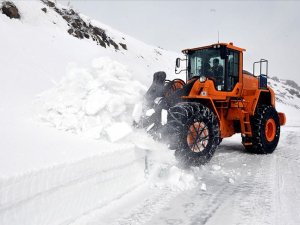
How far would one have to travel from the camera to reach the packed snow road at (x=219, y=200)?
12.6 ft

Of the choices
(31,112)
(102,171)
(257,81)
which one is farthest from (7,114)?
(257,81)

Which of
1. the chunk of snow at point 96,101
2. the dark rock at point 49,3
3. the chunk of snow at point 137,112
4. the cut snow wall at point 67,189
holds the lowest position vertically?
the cut snow wall at point 67,189

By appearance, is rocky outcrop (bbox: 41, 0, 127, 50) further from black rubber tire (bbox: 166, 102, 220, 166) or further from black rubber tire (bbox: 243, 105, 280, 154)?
black rubber tire (bbox: 166, 102, 220, 166)

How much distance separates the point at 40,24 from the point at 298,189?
1081cm

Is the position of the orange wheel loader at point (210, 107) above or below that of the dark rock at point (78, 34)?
below

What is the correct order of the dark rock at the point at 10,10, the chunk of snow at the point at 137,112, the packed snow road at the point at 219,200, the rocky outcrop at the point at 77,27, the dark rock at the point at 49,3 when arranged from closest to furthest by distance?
the packed snow road at the point at 219,200
the chunk of snow at the point at 137,112
the dark rock at the point at 10,10
the rocky outcrop at the point at 77,27
the dark rock at the point at 49,3

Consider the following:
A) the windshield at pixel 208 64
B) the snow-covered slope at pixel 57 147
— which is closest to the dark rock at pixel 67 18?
the snow-covered slope at pixel 57 147

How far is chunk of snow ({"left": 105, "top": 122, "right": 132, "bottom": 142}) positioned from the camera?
200 inches

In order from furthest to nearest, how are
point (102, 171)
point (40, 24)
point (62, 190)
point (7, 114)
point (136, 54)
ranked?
point (136, 54) < point (40, 24) < point (7, 114) < point (102, 171) < point (62, 190)

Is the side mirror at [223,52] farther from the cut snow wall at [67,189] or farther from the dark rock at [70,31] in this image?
the dark rock at [70,31]

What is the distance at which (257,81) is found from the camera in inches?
344

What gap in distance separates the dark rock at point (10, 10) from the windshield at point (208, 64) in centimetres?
703

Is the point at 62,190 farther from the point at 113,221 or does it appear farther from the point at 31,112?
the point at 31,112

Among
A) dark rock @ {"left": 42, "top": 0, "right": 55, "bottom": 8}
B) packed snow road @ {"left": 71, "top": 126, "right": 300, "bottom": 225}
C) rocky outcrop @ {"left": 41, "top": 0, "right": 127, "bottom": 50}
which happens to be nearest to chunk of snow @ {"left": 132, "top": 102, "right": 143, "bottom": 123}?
packed snow road @ {"left": 71, "top": 126, "right": 300, "bottom": 225}
